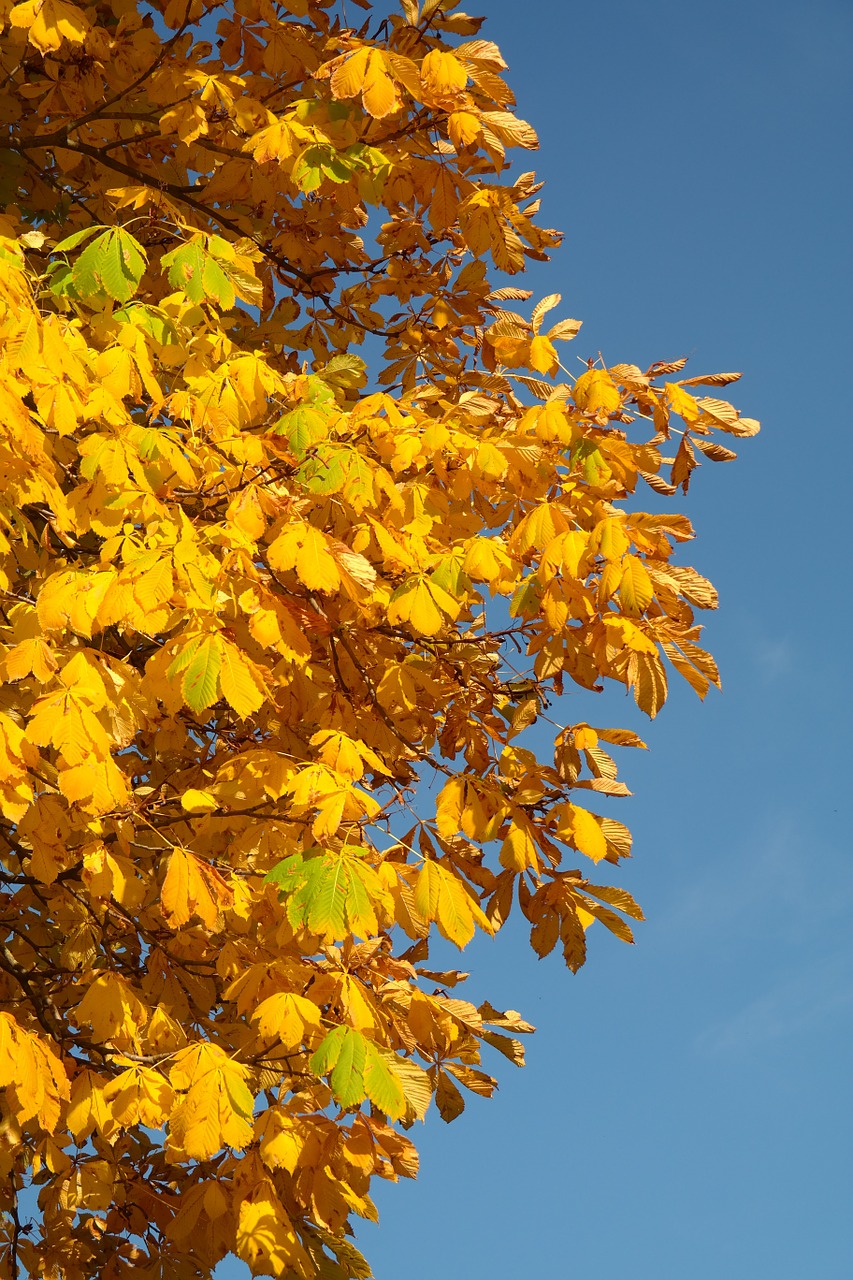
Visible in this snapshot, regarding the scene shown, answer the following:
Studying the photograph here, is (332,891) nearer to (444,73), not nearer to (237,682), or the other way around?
(237,682)

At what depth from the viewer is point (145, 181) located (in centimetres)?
538

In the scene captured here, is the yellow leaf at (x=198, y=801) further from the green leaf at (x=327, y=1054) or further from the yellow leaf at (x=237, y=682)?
the green leaf at (x=327, y=1054)

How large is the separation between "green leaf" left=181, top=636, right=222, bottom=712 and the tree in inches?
0.5

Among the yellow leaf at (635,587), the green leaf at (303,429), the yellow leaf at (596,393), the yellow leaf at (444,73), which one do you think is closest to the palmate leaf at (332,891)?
the yellow leaf at (635,587)

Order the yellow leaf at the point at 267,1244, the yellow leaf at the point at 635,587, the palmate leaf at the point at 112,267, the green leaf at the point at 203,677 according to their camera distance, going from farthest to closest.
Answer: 1. the palmate leaf at the point at 112,267
2. the yellow leaf at the point at 635,587
3. the yellow leaf at the point at 267,1244
4. the green leaf at the point at 203,677

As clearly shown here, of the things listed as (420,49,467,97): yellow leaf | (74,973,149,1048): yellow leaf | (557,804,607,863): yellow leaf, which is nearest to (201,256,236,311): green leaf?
(420,49,467,97): yellow leaf

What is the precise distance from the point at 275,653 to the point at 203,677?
Result: 88 cm

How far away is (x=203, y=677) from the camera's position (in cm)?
319

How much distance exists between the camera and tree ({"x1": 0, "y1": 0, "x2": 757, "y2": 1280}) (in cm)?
332

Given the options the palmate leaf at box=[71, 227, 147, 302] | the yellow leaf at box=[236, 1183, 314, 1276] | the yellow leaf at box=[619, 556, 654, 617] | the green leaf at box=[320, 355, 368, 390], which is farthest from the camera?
the green leaf at box=[320, 355, 368, 390]

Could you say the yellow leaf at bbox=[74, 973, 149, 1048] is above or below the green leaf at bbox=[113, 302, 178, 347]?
below

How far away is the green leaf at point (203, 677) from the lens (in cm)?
317

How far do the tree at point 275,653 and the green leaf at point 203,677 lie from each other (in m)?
0.01

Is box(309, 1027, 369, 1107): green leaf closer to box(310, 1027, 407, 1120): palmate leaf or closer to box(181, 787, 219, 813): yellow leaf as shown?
box(310, 1027, 407, 1120): palmate leaf
